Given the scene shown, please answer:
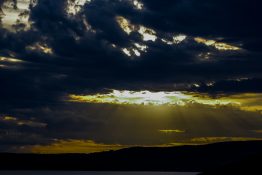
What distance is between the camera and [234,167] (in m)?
126

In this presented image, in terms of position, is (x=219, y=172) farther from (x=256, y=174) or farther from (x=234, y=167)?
(x=256, y=174)

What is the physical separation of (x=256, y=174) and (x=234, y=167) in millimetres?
10720

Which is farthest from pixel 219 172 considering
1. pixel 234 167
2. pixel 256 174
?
pixel 256 174

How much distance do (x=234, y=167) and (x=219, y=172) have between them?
3.65 meters

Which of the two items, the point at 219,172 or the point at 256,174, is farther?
the point at 219,172

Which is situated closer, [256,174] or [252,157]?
[256,174]

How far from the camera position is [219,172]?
12600 centimetres

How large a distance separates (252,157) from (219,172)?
8.68m

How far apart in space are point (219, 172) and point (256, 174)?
1218cm

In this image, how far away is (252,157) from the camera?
5010 inches
